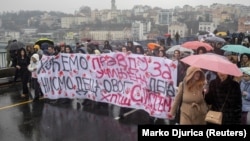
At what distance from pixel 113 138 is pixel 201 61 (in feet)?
8.55

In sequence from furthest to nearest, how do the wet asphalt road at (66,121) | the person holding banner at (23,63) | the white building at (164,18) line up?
the white building at (164,18) < the person holding banner at (23,63) < the wet asphalt road at (66,121)

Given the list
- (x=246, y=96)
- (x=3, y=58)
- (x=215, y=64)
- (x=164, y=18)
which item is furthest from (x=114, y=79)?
(x=164, y=18)

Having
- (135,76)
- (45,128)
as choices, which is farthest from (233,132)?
(45,128)

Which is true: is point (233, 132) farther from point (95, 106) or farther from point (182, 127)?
point (95, 106)

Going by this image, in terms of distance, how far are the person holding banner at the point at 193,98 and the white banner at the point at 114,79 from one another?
6.13 feet

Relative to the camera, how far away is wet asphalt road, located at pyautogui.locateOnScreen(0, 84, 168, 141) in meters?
6.79

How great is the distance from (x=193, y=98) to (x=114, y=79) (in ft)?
10.8

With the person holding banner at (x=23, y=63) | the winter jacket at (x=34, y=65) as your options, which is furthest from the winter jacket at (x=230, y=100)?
the person holding banner at (x=23, y=63)

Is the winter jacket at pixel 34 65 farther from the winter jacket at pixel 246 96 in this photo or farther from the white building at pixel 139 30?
the white building at pixel 139 30

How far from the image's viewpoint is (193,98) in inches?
199

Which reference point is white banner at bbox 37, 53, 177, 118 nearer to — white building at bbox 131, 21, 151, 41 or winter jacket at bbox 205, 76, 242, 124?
winter jacket at bbox 205, 76, 242, 124

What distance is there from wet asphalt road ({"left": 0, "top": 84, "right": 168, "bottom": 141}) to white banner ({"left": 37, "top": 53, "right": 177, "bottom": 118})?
323 millimetres

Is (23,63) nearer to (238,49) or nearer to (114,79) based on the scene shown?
(114,79)

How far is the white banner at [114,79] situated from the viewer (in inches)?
282
